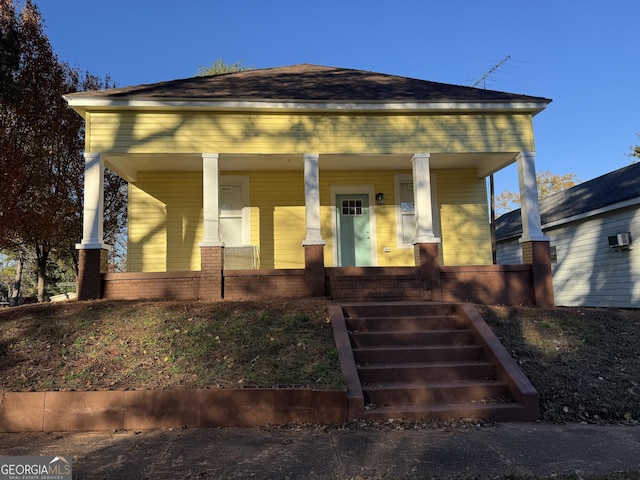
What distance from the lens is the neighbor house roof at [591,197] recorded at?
11.6 meters

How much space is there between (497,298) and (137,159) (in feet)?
26.1

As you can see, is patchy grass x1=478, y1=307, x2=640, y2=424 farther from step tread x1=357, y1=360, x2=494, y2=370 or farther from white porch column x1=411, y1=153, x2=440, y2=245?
white porch column x1=411, y1=153, x2=440, y2=245

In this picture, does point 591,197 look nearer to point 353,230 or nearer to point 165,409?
point 353,230

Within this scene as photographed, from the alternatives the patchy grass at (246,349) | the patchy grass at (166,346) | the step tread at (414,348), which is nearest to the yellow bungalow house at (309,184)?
the patchy grass at (246,349)

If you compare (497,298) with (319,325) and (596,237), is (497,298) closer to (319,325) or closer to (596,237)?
(319,325)

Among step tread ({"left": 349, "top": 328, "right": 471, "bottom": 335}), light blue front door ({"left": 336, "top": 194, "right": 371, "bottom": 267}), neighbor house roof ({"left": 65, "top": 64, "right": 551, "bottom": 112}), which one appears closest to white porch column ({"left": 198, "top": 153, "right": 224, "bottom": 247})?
neighbor house roof ({"left": 65, "top": 64, "right": 551, "bottom": 112})

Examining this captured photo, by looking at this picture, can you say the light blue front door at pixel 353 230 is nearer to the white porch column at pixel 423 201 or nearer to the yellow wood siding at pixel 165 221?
the white porch column at pixel 423 201

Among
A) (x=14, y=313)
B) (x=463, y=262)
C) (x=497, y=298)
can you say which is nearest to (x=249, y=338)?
(x=14, y=313)

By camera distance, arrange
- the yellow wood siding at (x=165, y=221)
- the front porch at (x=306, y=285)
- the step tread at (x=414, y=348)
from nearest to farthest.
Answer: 1. the step tread at (x=414, y=348)
2. the front porch at (x=306, y=285)
3. the yellow wood siding at (x=165, y=221)

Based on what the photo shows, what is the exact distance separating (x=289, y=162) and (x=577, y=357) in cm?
665

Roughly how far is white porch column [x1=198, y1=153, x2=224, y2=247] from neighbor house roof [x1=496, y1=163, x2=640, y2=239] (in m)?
9.74

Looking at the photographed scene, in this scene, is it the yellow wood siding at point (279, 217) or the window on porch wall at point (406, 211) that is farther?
the window on porch wall at point (406, 211)

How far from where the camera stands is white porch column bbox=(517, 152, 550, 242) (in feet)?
28.9

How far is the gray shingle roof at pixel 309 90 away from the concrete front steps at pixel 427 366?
4.68 metres
